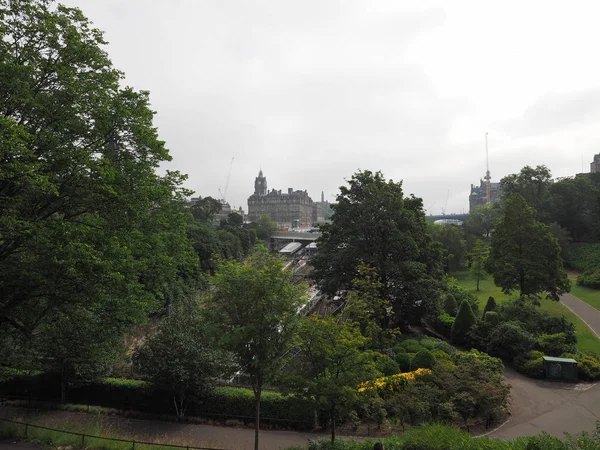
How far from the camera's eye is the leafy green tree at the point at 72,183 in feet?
34.3

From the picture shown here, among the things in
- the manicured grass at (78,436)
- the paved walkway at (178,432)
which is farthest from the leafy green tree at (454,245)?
the manicured grass at (78,436)

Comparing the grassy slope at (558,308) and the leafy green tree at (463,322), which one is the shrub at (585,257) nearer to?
the grassy slope at (558,308)

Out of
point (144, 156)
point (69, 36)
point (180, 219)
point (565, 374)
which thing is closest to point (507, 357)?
point (565, 374)

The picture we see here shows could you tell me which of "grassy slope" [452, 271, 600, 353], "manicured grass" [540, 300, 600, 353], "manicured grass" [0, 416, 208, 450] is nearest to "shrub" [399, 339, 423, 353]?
"manicured grass" [540, 300, 600, 353]

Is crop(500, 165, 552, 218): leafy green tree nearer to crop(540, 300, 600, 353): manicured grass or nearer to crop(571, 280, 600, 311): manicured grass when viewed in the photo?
crop(571, 280, 600, 311): manicured grass

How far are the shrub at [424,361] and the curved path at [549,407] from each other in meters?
3.52

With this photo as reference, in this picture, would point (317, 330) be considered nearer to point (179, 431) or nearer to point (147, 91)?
point (179, 431)

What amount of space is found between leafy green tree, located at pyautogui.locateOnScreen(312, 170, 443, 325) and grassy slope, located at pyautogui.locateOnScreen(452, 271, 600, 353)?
927cm

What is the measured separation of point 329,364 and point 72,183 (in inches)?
372

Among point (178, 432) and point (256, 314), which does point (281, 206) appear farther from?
point (256, 314)

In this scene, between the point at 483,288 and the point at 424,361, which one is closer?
the point at 424,361

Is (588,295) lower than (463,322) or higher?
lower

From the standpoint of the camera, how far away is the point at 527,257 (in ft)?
93.6

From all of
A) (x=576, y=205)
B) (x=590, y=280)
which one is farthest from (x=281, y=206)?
(x=590, y=280)
